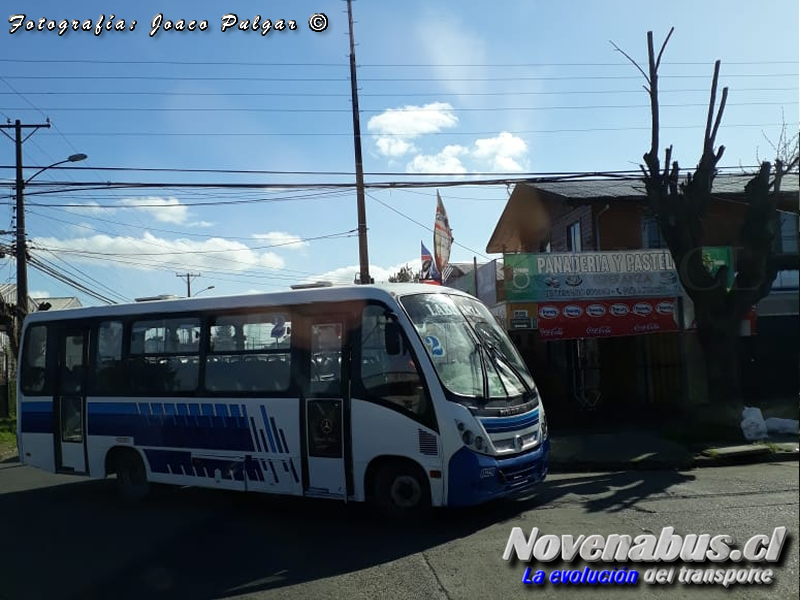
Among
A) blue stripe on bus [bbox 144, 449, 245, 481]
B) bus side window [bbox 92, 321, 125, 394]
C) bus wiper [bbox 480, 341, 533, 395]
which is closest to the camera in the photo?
bus wiper [bbox 480, 341, 533, 395]

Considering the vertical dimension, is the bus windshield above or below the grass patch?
above

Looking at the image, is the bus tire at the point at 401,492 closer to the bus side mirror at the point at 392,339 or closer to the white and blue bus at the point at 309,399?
the white and blue bus at the point at 309,399

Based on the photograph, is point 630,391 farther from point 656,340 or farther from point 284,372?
point 284,372

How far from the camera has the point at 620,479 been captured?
34.9 ft

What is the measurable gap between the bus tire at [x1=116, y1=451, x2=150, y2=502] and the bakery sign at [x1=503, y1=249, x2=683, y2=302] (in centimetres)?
911

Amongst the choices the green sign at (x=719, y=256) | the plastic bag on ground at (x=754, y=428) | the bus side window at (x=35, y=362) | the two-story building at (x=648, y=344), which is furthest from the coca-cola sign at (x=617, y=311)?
the bus side window at (x=35, y=362)

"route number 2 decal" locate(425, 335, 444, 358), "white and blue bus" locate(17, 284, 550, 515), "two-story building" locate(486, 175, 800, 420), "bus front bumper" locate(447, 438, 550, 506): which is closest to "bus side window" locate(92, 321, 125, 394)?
"white and blue bus" locate(17, 284, 550, 515)

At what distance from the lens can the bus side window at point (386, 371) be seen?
8018mm

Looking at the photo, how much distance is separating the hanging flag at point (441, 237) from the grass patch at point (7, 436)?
12.8m

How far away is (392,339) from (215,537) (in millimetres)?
2934

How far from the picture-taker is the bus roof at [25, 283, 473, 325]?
8.60 m

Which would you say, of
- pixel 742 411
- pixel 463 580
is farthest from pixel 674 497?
pixel 742 411

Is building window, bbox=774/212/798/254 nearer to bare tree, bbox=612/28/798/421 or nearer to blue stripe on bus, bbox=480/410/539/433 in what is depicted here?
bare tree, bbox=612/28/798/421

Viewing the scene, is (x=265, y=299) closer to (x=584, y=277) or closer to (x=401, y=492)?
(x=401, y=492)
